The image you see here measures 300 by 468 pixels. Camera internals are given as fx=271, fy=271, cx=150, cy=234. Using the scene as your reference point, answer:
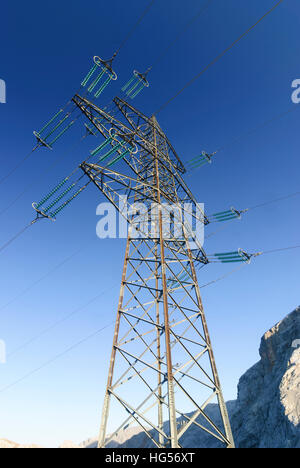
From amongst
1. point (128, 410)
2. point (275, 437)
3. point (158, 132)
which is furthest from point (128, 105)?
point (275, 437)

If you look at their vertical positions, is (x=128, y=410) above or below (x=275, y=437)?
above

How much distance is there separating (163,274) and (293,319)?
51.0m

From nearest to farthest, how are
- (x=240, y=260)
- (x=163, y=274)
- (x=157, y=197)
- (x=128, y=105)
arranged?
1. (x=163, y=274)
2. (x=157, y=197)
3. (x=240, y=260)
4. (x=128, y=105)

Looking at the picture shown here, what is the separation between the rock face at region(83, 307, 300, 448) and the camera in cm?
2919

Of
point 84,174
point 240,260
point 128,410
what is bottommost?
point 128,410

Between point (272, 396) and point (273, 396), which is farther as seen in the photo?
point (272, 396)

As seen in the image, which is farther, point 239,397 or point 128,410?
point 239,397

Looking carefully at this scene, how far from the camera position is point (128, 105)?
18.6 meters

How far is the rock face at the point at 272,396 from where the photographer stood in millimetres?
29188

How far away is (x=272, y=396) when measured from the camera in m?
40.9

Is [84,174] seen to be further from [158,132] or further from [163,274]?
[158,132]

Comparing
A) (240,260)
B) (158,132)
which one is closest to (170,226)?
(240,260)
